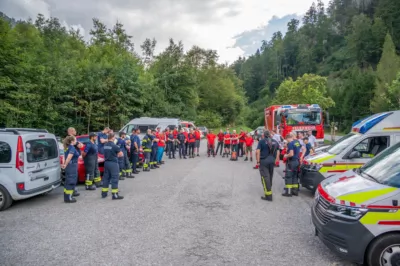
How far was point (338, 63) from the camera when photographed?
91.2 m

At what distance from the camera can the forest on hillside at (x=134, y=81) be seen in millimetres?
19922

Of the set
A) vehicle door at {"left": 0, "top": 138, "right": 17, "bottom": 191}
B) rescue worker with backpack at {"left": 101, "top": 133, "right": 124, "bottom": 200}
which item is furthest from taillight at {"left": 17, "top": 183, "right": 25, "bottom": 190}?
rescue worker with backpack at {"left": 101, "top": 133, "right": 124, "bottom": 200}

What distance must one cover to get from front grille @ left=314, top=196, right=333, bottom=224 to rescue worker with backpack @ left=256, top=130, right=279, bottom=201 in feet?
10.1

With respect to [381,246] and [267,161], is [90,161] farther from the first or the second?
[381,246]

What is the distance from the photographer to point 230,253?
4.68 meters

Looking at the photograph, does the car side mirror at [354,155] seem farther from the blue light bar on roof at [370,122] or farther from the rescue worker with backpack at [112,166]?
the rescue worker with backpack at [112,166]

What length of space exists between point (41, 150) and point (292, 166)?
6.72 metres

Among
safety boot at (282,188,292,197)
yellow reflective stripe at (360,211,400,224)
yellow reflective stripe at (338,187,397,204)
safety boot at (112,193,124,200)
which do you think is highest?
yellow reflective stripe at (338,187,397,204)

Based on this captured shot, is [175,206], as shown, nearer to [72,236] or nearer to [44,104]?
[72,236]

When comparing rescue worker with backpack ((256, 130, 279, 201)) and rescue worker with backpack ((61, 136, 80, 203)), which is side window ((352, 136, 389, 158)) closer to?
rescue worker with backpack ((256, 130, 279, 201))

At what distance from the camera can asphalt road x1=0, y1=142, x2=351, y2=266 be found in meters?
4.54

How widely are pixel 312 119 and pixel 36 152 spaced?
1427cm

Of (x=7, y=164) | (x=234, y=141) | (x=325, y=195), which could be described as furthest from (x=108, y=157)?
(x=234, y=141)

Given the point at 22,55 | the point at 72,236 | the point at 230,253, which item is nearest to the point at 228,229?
the point at 230,253
